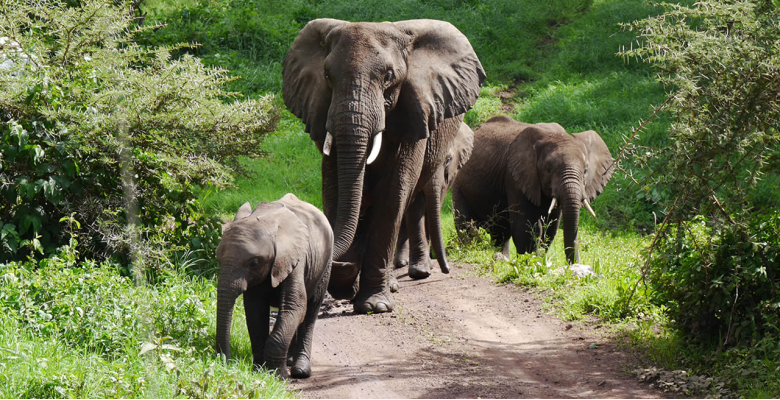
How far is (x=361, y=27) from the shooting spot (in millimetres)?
7836

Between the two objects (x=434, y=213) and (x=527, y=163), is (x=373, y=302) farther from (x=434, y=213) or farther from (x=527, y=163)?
(x=527, y=163)

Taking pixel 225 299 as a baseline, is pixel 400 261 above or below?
below

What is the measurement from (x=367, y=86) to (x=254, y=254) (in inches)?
97.6

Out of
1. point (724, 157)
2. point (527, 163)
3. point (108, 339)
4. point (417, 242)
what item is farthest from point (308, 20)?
point (724, 157)

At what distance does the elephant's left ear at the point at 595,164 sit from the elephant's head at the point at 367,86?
9.15ft

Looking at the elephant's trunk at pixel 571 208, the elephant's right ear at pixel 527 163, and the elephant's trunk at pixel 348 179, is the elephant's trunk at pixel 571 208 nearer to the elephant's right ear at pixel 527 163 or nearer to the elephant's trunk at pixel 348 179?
the elephant's right ear at pixel 527 163

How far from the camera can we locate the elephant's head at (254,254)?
5586 mm

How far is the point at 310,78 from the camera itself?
27.1 feet

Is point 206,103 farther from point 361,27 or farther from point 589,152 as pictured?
point 589,152

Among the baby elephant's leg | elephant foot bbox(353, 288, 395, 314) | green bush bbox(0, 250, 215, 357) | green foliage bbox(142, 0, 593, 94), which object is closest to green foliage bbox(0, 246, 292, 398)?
green bush bbox(0, 250, 215, 357)

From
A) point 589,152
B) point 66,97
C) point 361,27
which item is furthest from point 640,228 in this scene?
point 66,97

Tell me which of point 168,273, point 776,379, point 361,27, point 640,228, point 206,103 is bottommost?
point 640,228

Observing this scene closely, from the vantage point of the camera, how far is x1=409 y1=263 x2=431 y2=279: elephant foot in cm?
1012

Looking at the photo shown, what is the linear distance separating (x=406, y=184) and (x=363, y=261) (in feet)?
2.86
